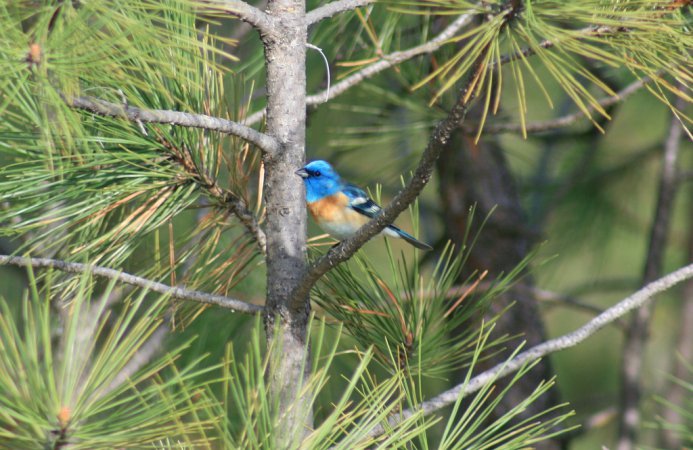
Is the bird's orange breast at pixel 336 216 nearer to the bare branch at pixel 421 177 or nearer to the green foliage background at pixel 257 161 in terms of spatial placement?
the green foliage background at pixel 257 161

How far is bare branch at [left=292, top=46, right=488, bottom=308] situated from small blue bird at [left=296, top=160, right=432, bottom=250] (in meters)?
1.22

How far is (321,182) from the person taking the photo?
113 inches

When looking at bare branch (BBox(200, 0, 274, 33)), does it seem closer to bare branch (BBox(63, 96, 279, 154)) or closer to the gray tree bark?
the gray tree bark

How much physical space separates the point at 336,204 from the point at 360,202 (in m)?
0.11

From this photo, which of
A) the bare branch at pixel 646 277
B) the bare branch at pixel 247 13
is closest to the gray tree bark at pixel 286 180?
the bare branch at pixel 247 13

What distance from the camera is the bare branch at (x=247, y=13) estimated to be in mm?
1473

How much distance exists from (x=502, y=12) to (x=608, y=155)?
279cm

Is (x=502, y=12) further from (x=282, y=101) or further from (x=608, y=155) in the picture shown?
(x=608, y=155)

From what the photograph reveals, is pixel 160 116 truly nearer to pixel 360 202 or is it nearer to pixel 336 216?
pixel 336 216

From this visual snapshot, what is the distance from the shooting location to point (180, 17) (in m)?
1.63

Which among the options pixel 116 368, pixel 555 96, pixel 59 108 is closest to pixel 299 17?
pixel 59 108

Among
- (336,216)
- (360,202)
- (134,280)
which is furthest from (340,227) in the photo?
(134,280)

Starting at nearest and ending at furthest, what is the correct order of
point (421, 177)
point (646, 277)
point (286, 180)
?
point (421, 177), point (286, 180), point (646, 277)

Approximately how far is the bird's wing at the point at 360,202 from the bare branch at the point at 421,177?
1326 millimetres
